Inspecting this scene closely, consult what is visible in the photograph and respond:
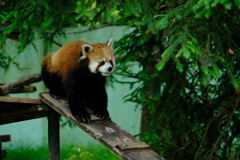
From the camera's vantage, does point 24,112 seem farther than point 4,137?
No

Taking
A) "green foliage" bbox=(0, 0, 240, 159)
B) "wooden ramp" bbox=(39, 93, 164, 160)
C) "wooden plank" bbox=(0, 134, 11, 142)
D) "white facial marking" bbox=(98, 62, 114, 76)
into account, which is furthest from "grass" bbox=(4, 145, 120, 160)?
"white facial marking" bbox=(98, 62, 114, 76)

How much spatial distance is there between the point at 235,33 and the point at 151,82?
110 centimetres

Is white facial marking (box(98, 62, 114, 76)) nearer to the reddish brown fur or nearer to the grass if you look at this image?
the reddish brown fur

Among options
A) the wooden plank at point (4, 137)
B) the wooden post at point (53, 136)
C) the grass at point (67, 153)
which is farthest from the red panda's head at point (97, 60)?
the grass at point (67, 153)

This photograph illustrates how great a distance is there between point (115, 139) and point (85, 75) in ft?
2.57

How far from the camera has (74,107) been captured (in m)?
3.29

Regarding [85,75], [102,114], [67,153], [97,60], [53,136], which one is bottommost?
[67,153]

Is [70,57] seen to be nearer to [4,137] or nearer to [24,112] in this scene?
[24,112]

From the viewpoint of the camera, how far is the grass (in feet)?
23.2

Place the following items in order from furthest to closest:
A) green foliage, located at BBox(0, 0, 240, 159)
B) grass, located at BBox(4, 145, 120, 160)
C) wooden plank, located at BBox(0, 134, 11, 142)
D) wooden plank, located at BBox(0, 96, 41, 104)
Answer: grass, located at BBox(4, 145, 120, 160)
wooden plank, located at BBox(0, 134, 11, 142)
wooden plank, located at BBox(0, 96, 41, 104)
green foliage, located at BBox(0, 0, 240, 159)

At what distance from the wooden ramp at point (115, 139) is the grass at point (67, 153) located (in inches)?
148

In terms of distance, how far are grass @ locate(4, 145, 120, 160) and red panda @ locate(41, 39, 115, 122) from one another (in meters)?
3.56

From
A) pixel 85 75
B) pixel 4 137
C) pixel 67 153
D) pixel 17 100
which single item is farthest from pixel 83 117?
pixel 67 153

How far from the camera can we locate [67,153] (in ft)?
23.8
